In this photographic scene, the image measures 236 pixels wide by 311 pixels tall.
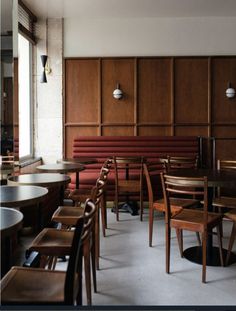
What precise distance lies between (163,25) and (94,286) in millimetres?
5233

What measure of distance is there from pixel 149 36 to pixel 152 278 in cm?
484

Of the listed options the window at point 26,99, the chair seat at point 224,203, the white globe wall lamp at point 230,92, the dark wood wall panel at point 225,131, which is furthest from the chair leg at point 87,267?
the white globe wall lamp at point 230,92

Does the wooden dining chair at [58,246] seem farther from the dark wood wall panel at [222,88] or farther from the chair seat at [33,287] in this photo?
the dark wood wall panel at [222,88]

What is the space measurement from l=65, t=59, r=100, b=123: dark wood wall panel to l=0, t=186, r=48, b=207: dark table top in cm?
402

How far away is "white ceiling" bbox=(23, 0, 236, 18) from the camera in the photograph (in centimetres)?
591

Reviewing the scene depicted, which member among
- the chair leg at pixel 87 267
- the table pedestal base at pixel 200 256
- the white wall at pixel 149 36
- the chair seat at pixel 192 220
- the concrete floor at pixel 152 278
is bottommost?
the concrete floor at pixel 152 278

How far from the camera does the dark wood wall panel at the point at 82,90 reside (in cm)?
677

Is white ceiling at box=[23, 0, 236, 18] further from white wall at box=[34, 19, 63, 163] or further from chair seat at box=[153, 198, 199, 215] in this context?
chair seat at box=[153, 198, 199, 215]

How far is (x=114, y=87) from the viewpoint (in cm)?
679

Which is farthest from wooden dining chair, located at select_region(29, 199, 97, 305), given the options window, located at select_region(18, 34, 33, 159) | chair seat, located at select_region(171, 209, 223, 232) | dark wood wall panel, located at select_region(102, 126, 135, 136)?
dark wood wall panel, located at select_region(102, 126, 135, 136)

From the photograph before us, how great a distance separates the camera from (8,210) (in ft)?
7.32

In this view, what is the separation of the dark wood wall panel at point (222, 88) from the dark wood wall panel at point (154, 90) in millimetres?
830

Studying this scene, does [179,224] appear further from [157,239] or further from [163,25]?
[163,25]

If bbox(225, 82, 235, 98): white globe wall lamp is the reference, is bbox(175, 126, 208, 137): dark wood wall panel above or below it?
below
